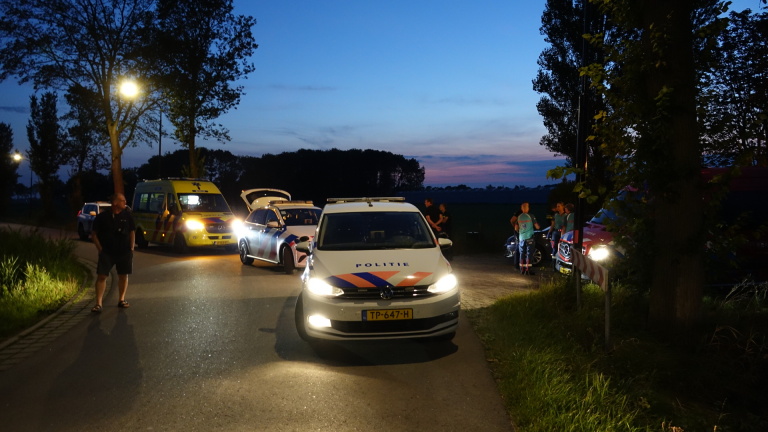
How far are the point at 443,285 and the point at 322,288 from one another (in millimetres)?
1323

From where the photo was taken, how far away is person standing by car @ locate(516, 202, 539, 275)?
1477cm

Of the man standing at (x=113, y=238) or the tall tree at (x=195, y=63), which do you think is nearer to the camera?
the man standing at (x=113, y=238)

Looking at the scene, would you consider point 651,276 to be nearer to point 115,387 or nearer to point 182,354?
point 182,354

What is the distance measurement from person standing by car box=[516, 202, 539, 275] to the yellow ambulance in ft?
32.0

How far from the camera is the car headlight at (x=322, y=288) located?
704 cm

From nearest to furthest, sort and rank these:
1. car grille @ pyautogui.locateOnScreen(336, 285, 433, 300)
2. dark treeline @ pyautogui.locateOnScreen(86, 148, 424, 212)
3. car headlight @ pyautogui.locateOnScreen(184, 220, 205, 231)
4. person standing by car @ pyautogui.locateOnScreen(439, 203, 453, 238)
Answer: car grille @ pyautogui.locateOnScreen(336, 285, 433, 300)
person standing by car @ pyautogui.locateOnScreen(439, 203, 453, 238)
car headlight @ pyautogui.locateOnScreen(184, 220, 205, 231)
dark treeline @ pyautogui.locateOnScreen(86, 148, 424, 212)

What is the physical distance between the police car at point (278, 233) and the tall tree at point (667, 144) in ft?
27.3

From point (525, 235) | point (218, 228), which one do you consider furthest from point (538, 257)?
point (218, 228)

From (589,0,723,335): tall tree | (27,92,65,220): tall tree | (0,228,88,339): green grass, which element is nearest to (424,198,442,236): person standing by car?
(0,228,88,339): green grass

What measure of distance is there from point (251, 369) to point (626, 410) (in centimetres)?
355

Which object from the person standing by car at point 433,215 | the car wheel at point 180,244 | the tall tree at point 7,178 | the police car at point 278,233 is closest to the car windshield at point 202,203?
the car wheel at point 180,244

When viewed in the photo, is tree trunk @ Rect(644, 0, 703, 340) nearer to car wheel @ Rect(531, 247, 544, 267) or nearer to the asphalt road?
the asphalt road

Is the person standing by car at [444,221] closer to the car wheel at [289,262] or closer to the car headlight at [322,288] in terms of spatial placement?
the car wheel at [289,262]

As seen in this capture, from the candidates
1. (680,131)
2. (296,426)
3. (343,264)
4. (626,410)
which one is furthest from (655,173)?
(296,426)
